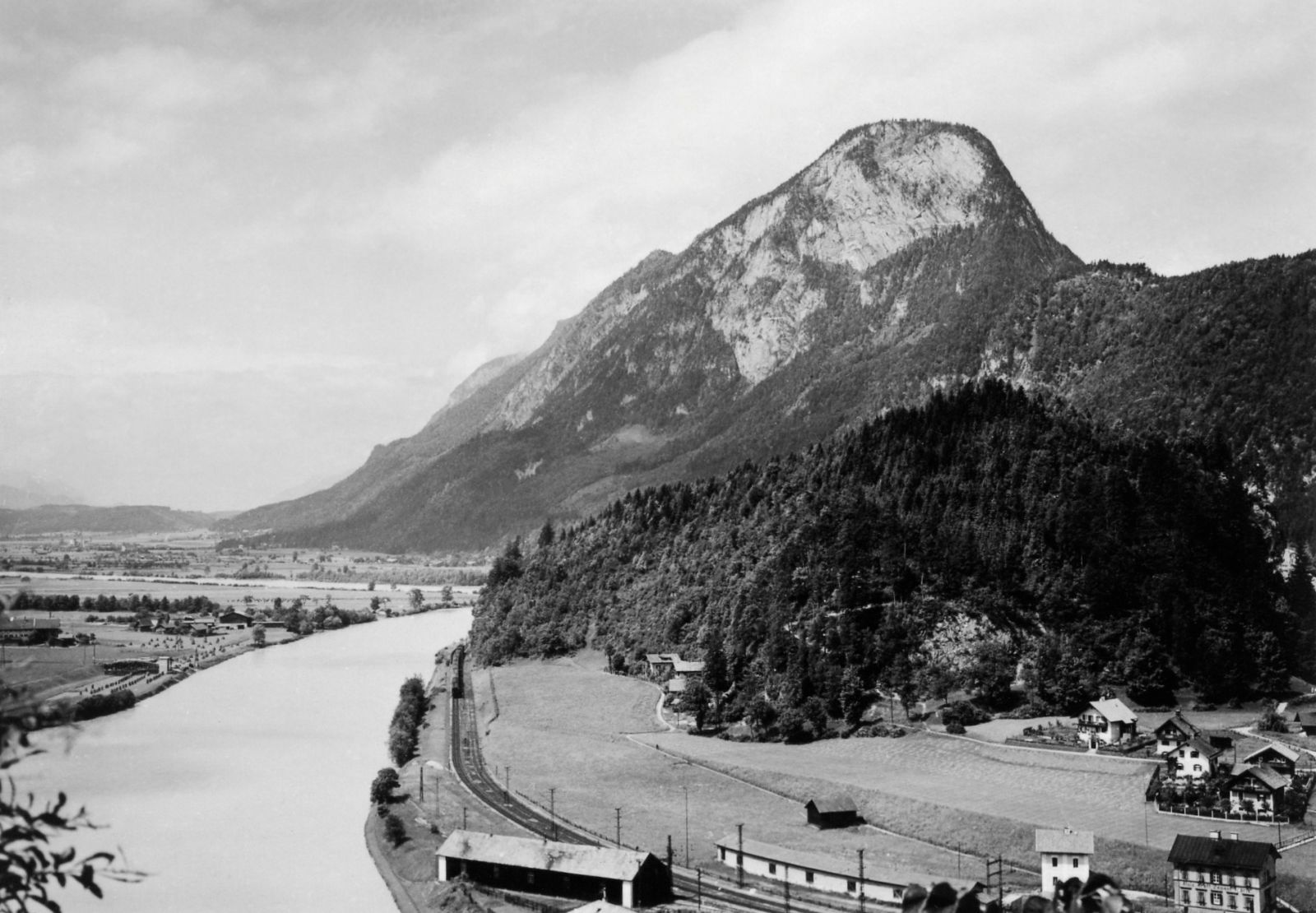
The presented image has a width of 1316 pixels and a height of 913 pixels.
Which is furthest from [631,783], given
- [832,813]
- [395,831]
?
[395,831]

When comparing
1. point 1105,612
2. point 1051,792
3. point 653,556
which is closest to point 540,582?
point 653,556

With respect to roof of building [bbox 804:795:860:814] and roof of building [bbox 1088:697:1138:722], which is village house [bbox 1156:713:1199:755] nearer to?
roof of building [bbox 1088:697:1138:722]

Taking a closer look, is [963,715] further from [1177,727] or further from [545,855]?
[545,855]

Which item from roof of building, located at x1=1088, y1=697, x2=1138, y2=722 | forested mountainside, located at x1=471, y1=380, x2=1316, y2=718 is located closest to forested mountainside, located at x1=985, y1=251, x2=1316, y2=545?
forested mountainside, located at x1=471, y1=380, x2=1316, y2=718

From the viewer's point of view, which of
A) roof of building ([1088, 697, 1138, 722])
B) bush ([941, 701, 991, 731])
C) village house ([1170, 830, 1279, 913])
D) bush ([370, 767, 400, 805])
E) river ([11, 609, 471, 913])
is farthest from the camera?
bush ([941, 701, 991, 731])

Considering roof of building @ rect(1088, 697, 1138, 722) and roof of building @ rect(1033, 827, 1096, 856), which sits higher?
roof of building @ rect(1088, 697, 1138, 722)

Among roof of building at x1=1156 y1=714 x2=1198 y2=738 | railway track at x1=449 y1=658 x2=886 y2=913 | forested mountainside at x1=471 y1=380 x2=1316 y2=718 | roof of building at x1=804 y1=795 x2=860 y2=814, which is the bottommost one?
railway track at x1=449 y1=658 x2=886 y2=913

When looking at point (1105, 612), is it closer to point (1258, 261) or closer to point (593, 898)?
point (593, 898)
